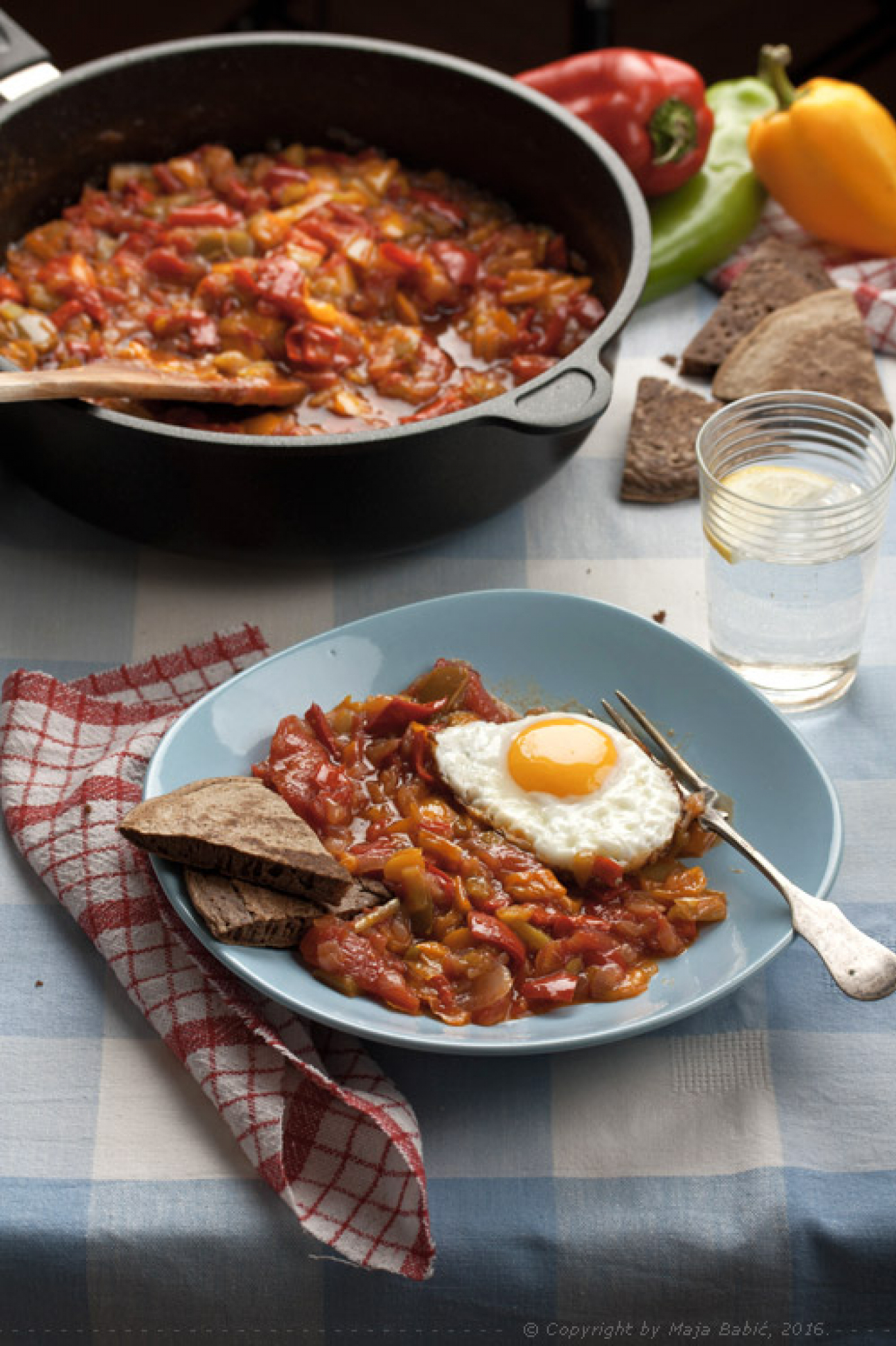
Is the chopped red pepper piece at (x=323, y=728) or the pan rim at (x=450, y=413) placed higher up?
the pan rim at (x=450, y=413)

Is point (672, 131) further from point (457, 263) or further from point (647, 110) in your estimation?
point (457, 263)

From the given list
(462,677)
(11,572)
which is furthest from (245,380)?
(462,677)

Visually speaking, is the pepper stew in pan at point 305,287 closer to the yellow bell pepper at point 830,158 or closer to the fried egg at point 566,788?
the yellow bell pepper at point 830,158

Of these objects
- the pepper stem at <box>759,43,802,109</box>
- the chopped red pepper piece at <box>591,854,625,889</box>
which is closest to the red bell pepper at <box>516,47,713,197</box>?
the pepper stem at <box>759,43,802,109</box>

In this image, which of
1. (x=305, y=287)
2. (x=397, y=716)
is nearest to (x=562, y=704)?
(x=397, y=716)

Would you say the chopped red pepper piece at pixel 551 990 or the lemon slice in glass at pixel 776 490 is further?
the lemon slice in glass at pixel 776 490

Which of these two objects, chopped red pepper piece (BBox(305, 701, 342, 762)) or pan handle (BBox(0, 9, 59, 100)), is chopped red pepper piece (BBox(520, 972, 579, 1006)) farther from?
pan handle (BBox(0, 9, 59, 100))

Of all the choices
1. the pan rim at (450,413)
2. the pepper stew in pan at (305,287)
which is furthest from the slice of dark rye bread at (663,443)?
the pan rim at (450,413)
